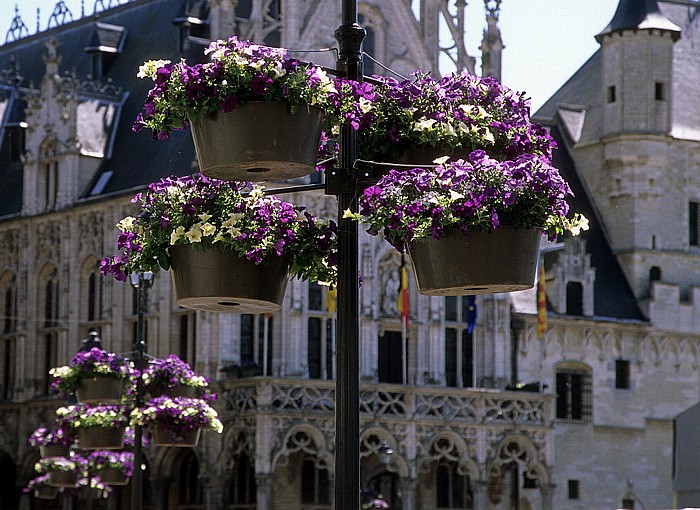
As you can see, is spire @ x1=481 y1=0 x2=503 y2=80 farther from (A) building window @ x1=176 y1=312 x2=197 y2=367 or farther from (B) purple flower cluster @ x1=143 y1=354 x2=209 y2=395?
(B) purple flower cluster @ x1=143 y1=354 x2=209 y2=395

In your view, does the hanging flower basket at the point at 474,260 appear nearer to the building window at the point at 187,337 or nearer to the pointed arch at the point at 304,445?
the pointed arch at the point at 304,445

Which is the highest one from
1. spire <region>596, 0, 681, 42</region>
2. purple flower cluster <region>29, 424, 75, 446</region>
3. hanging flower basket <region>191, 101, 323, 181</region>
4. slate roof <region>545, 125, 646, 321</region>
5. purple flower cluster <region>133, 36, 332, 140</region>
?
spire <region>596, 0, 681, 42</region>

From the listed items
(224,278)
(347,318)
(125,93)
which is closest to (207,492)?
(125,93)

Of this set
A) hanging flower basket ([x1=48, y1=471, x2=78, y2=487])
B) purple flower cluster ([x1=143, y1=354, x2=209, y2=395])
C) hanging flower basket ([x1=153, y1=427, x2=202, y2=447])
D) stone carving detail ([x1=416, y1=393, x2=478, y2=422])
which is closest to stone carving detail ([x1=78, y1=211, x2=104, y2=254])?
stone carving detail ([x1=416, y1=393, x2=478, y2=422])

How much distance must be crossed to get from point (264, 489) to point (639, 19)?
20.4 m

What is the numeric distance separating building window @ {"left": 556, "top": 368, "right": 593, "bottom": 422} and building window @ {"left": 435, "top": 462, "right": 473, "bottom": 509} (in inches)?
168

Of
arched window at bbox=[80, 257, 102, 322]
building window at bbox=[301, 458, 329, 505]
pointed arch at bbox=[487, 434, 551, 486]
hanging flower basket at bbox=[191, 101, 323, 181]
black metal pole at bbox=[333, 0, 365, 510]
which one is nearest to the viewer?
black metal pole at bbox=[333, 0, 365, 510]

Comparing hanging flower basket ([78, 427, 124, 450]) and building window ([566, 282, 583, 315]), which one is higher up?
building window ([566, 282, 583, 315])

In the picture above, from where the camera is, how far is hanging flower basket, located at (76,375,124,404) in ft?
92.8

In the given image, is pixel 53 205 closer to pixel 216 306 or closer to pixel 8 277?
pixel 8 277

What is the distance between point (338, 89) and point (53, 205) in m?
42.3

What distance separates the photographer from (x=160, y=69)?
1020cm

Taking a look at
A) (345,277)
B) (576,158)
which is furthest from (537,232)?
(576,158)

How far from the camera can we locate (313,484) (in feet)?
155
